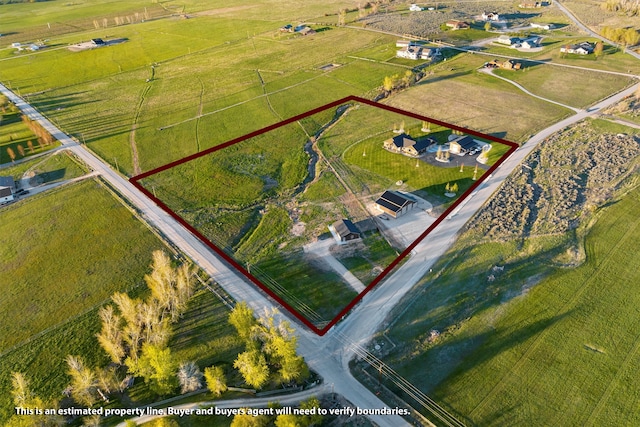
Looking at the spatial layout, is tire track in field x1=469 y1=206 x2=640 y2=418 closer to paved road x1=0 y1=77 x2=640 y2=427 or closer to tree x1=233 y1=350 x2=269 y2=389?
paved road x1=0 y1=77 x2=640 y2=427

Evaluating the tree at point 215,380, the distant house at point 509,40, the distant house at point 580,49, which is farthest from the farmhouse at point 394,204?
the distant house at point 509,40

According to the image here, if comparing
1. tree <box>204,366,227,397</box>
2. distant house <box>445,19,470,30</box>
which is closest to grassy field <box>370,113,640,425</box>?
tree <box>204,366,227,397</box>

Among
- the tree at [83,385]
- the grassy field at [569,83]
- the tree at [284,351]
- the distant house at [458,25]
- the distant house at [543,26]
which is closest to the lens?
the tree at [83,385]

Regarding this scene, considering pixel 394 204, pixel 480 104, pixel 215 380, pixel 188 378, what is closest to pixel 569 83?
pixel 480 104

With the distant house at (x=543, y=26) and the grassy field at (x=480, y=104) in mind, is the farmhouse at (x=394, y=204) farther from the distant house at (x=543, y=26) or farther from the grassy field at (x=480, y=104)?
the distant house at (x=543, y=26)

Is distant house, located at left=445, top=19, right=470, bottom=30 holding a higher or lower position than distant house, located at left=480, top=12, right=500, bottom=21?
lower

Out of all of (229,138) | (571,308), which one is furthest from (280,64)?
(571,308)
